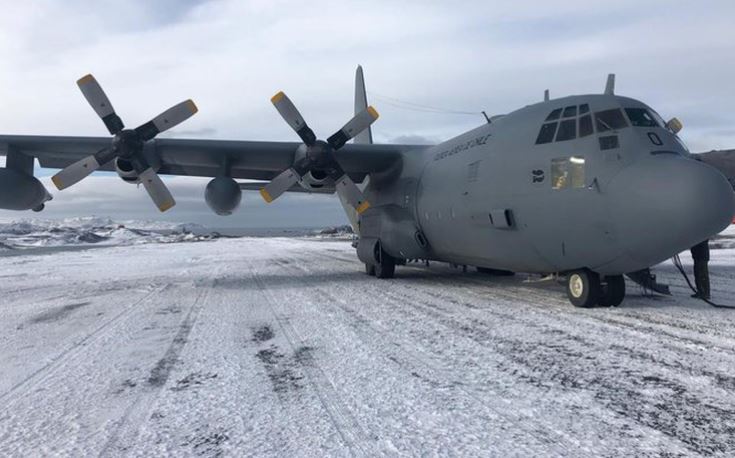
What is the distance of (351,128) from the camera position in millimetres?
14648

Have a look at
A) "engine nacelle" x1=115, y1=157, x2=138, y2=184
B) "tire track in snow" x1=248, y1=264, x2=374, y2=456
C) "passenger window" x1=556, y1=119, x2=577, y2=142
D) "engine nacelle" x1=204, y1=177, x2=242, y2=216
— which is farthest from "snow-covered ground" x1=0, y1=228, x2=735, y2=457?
"engine nacelle" x1=204, y1=177, x2=242, y2=216

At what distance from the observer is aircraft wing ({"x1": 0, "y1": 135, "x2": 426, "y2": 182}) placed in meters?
14.5

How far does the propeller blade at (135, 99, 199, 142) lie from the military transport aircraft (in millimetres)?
35

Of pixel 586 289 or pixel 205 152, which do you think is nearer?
pixel 586 289

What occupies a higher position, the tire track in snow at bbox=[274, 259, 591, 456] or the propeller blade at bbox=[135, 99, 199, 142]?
the propeller blade at bbox=[135, 99, 199, 142]

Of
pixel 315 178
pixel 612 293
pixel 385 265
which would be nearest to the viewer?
pixel 612 293

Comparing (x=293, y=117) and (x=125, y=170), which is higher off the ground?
(x=293, y=117)

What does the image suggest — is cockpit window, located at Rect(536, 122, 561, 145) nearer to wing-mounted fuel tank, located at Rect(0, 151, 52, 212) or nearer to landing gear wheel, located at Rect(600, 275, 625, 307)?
landing gear wheel, located at Rect(600, 275, 625, 307)

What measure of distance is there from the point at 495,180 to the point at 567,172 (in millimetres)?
1782

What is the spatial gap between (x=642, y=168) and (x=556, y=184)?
1.40 meters

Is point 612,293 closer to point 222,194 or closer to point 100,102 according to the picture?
point 222,194

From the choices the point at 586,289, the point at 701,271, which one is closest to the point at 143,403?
the point at 586,289

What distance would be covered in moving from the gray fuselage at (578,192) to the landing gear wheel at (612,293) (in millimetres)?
598

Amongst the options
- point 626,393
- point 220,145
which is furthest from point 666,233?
point 220,145
